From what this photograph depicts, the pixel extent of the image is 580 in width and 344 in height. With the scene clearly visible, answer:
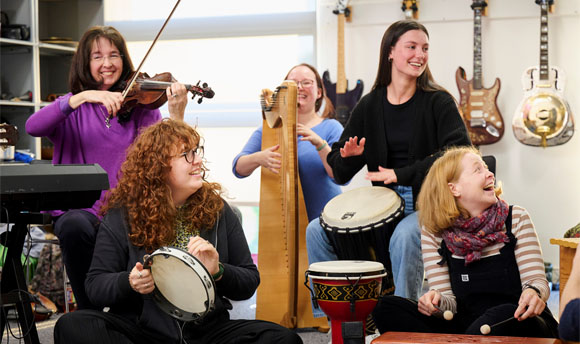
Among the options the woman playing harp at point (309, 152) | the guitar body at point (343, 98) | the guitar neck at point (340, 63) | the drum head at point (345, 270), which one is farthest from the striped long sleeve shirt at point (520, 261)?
the guitar neck at point (340, 63)

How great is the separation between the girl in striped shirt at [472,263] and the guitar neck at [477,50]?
2.72 meters

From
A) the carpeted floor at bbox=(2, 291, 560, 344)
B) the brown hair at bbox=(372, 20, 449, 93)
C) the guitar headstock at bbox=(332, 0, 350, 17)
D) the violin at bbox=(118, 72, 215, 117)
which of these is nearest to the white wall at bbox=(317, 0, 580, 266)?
the guitar headstock at bbox=(332, 0, 350, 17)

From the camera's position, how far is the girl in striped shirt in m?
2.25

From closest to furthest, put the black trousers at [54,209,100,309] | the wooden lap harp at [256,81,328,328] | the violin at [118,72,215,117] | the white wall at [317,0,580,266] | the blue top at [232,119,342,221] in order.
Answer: the black trousers at [54,209,100,309] < the violin at [118,72,215,117] < the wooden lap harp at [256,81,328,328] < the blue top at [232,119,342,221] < the white wall at [317,0,580,266]

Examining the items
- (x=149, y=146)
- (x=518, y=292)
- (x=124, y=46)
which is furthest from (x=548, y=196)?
(x=149, y=146)

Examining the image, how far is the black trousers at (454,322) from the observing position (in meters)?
2.15

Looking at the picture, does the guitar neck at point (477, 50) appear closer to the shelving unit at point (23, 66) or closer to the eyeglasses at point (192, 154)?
the shelving unit at point (23, 66)

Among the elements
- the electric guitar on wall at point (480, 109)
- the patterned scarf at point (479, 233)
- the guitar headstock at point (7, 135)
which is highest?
the electric guitar on wall at point (480, 109)

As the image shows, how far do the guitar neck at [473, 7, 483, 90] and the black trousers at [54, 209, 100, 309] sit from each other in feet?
10.6

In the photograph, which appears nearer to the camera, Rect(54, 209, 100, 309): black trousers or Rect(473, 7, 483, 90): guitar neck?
Rect(54, 209, 100, 309): black trousers

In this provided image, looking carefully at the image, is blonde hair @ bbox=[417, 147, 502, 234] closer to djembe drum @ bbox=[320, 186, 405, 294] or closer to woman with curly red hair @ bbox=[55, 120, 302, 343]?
djembe drum @ bbox=[320, 186, 405, 294]

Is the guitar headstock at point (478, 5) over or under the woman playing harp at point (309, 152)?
over

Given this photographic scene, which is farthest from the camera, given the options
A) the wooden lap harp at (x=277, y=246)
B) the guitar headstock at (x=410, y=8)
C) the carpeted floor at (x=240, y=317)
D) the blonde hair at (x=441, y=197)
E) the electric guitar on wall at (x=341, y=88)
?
the electric guitar on wall at (x=341, y=88)

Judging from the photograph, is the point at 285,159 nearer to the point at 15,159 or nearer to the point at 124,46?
the point at 124,46
